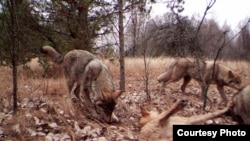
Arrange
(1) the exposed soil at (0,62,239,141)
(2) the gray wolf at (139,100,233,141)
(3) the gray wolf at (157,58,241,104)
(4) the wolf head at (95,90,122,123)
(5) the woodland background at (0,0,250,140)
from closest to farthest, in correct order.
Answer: (2) the gray wolf at (139,100,233,141)
(1) the exposed soil at (0,62,239,141)
(4) the wolf head at (95,90,122,123)
(5) the woodland background at (0,0,250,140)
(3) the gray wolf at (157,58,241,104)

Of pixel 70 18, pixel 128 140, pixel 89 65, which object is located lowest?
pixel 128 140

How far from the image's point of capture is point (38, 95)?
836 centimetres

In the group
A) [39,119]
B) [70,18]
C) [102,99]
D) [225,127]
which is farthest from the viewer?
[70,18]

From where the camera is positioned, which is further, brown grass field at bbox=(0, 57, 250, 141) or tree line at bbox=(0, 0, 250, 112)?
tree line at bbox=(0, 0, 250, 112)

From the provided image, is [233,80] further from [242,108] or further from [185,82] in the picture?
[242,108]

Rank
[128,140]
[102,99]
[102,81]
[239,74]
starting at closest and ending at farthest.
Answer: [128,140]
[102,99]
[102,81]
[239,74]

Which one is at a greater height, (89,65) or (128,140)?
(89,65)

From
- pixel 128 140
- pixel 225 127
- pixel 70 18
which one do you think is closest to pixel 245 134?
pixel 225 127

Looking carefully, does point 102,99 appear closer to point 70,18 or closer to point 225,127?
point 225,127

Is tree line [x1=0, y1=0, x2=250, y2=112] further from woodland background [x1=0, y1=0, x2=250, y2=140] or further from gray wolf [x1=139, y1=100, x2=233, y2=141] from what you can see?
gray wolf [x1=139, y1=100, x2=233, y2=141]

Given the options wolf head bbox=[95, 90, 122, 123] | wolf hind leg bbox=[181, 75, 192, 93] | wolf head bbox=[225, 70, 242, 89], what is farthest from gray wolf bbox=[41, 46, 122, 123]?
wolf head bbox=[225, 70, 242, 89]

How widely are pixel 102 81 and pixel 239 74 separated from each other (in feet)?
16.3

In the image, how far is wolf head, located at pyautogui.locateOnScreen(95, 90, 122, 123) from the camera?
6.68m

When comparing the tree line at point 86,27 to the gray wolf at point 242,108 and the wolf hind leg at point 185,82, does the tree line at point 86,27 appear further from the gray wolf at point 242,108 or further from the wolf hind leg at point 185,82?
the gray wolf at point 242,108
